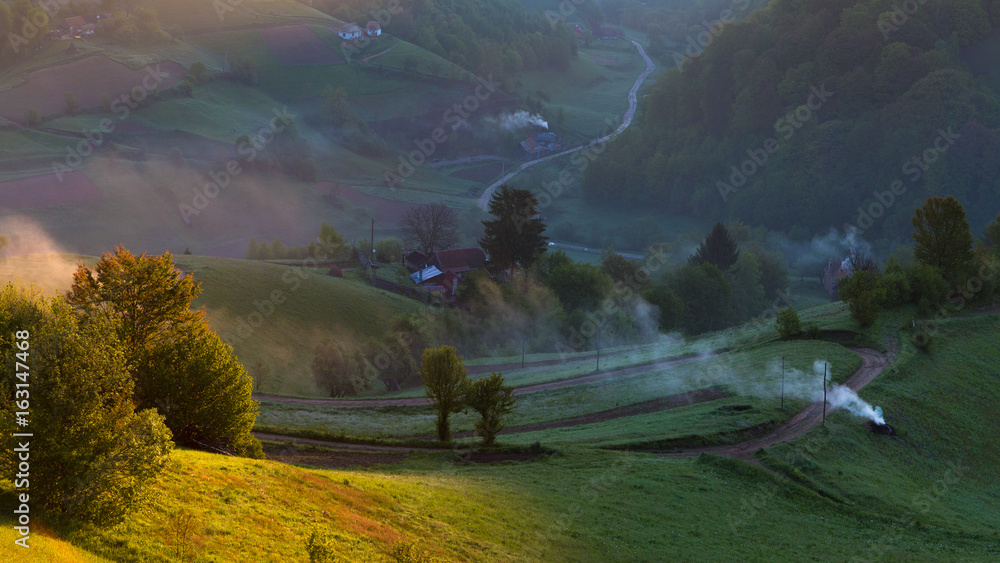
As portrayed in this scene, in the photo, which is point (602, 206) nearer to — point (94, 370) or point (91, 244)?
point (91, 244)

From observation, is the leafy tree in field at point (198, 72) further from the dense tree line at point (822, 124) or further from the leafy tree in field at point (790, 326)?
the leafy tree in field at point (790, 326)

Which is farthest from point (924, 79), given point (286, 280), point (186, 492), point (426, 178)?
point (186, 492)

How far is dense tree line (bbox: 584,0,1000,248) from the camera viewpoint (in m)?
141

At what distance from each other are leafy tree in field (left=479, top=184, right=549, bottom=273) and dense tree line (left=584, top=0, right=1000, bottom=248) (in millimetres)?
71517

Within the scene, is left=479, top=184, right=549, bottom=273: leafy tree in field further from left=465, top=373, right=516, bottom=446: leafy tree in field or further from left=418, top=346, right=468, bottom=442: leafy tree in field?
left=465, top=373, right=516, bottom=446: leafy tree in field

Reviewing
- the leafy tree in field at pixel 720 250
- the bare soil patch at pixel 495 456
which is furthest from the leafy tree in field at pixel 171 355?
the leafy tree in field at pixel 720 250

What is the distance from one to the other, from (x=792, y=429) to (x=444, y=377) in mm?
20760

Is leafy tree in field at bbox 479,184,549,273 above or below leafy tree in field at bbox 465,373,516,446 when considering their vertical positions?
above

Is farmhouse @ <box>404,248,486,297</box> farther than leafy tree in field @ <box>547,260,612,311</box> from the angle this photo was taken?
Yes

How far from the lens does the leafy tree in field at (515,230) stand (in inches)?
3563

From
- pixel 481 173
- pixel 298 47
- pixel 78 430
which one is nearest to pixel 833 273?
pixel 481 173

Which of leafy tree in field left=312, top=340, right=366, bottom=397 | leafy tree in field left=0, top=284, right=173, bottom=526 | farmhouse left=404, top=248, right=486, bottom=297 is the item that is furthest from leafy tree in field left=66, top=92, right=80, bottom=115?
leafy tree in field left=0, top=284, right=173, bottom=526

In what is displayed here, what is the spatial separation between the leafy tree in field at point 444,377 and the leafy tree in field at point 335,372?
24.5 m

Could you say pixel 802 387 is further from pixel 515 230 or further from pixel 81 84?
pixel 81 84
